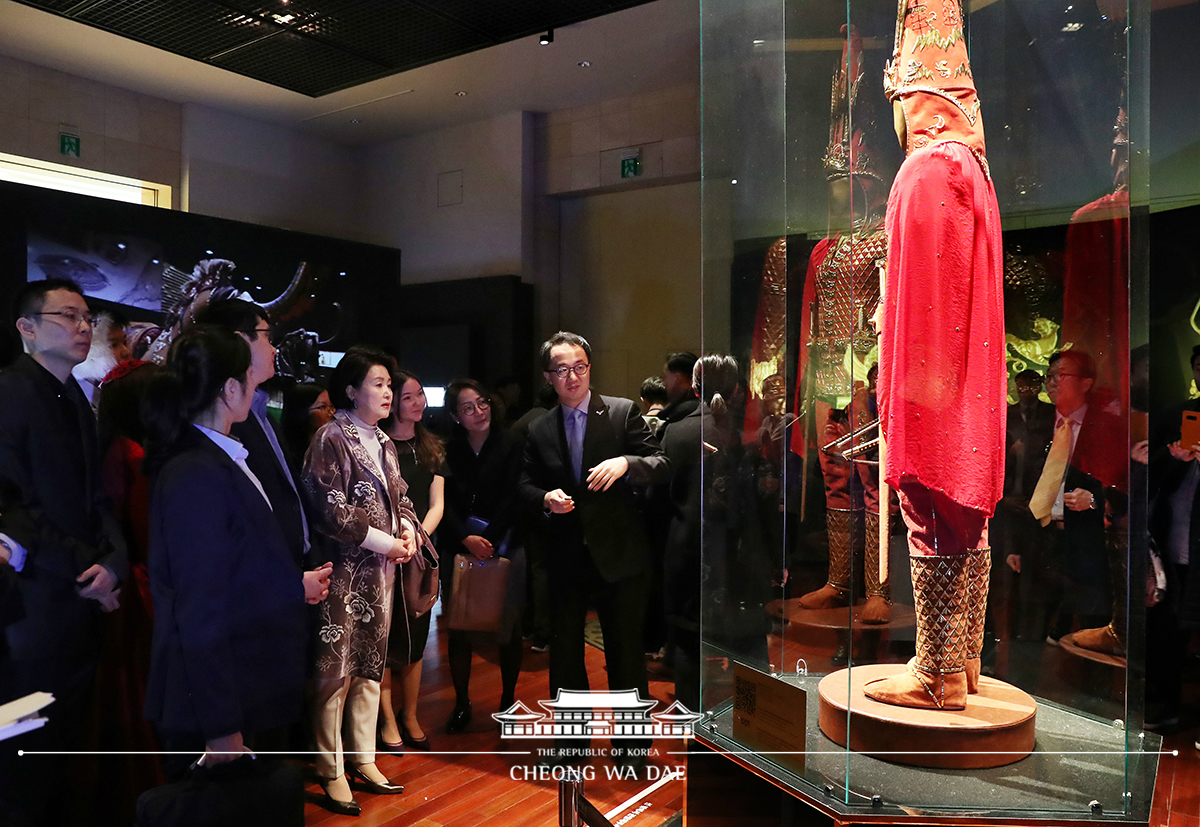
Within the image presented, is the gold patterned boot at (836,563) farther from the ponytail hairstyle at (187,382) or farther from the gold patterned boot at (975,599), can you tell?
the ponytail hairstyle at (187,382)

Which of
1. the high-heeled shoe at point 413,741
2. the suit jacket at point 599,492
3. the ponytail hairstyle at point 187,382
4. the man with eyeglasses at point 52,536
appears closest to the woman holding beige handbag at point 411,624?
the high-heeled shoe at point 413,741

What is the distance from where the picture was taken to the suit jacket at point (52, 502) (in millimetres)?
1680

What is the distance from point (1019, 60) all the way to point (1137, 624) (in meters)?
1.25

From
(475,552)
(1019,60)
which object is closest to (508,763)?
(475,552)

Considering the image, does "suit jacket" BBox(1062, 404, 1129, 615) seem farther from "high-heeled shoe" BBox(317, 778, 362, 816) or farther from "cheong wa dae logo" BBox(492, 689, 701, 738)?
"high-heeled shoe" BBox(317, 778, 362, 816)

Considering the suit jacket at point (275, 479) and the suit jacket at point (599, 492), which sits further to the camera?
the suit jacket at point (599, 492)

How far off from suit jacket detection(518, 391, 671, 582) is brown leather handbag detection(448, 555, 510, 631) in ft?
0.61

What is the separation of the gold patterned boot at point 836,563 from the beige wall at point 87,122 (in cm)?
156

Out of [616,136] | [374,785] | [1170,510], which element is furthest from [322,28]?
[1170,510]

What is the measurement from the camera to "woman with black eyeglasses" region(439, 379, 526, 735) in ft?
7.80

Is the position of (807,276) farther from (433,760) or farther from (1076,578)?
(433,760)

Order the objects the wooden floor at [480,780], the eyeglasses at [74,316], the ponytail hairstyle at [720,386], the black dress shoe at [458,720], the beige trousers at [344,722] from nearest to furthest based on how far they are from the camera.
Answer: the eyeglasses at [74,316] → the ponytail hairstyle at [720,386] → the beige trousers at [344,722] → the wooden floor at [480,780] → the black dress shoe at [458,720]

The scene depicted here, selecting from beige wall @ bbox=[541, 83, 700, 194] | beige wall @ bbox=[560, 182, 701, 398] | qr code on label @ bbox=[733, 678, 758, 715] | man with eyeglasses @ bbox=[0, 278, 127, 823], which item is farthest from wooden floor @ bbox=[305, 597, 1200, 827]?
beige wall @ bbox=[541, 83, 700, 194]

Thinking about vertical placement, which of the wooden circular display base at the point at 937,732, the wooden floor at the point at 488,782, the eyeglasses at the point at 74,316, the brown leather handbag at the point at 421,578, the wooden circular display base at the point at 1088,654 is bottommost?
the wooden floor at the point at 488,782
